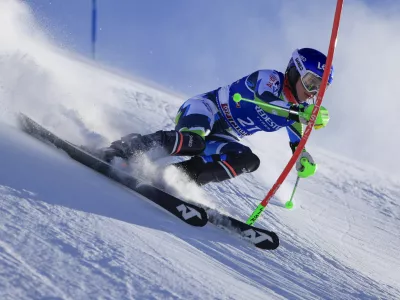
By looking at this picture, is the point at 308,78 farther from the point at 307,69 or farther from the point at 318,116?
the point at 318,116

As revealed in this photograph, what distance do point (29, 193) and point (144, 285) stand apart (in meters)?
0.95

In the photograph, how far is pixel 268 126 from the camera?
4.94 m

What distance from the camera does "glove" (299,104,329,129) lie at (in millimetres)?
4184

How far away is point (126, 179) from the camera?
386cm

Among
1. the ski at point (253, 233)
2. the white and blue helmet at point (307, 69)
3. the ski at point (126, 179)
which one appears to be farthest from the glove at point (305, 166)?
the ski at point (126, 179)

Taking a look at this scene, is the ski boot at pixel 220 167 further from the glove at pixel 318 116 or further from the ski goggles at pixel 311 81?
the ski goggles at pixel 311 81

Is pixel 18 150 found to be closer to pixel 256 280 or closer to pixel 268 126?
pixel 256 280

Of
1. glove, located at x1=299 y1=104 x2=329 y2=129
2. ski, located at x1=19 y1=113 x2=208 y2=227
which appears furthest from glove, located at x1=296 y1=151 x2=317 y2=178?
ski, located at x1=19 y1=113 x2=208 y2=227

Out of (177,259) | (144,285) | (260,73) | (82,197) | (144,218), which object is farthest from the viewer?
(260,73)

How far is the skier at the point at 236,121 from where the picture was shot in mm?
4293

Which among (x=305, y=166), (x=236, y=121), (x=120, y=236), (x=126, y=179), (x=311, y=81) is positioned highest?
(x=311, y=81)

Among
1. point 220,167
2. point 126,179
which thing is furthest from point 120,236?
point 220,167

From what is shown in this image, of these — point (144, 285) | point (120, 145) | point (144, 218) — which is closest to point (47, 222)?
point (144, 285)

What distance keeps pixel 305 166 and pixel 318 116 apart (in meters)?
0.58
